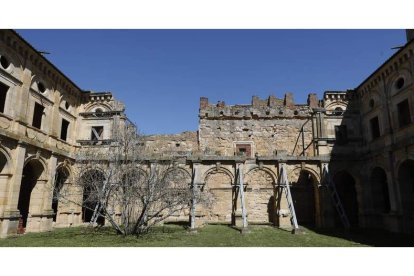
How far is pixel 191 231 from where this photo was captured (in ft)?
47.3

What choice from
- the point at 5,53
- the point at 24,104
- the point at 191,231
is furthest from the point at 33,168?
the point at 191,231

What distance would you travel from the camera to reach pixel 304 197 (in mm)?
20953

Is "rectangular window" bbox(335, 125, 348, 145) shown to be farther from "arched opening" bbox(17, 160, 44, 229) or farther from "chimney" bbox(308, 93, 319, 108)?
"arched opening" bbox(17, 160, 44, 229)

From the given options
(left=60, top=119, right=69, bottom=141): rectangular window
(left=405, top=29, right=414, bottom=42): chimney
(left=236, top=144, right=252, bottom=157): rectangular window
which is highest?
(left=405, top=29, right=414, bottom=42): chimney

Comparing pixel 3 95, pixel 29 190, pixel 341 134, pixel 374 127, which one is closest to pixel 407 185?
pixel 374 127

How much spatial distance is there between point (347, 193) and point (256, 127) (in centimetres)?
793

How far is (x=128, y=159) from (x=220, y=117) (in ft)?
34.2

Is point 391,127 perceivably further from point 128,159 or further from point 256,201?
point 128,159

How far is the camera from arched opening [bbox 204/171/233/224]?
21078 mm

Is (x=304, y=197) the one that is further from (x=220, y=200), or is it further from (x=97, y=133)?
(x=97, y=133)

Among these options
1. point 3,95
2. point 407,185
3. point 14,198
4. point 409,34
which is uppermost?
point 409,34

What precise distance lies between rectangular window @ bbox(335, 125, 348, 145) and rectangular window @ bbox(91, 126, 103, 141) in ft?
55.4

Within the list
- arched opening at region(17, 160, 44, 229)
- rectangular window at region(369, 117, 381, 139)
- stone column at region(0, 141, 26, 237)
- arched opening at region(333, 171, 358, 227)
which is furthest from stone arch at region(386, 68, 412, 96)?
arched opening at region(17, 160, 44, 229)

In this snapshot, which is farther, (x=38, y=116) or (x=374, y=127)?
(x=374, y=127)
